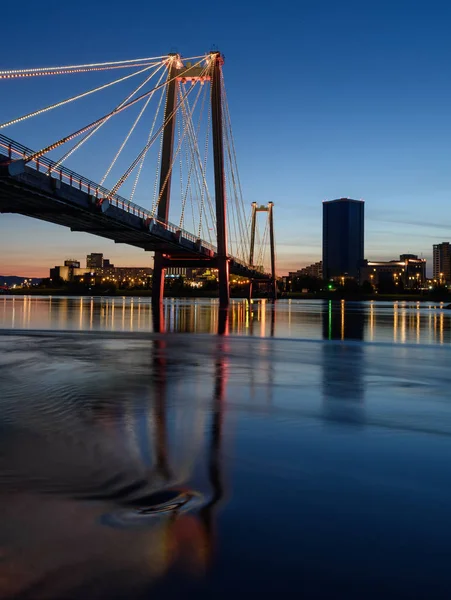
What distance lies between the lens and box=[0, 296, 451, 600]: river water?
367 cm

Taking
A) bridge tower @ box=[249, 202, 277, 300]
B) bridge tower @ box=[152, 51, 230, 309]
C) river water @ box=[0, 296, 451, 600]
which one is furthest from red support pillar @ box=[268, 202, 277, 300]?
river water @ box=[0, 296, 451, 600]

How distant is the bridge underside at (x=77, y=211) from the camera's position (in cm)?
3109

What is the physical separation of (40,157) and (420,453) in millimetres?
28124

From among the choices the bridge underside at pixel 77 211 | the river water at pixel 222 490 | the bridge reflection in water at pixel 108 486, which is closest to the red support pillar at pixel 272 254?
the bridge underside at pixel 77 211

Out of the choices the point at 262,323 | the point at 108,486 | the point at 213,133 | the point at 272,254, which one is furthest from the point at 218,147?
the point at 272,254

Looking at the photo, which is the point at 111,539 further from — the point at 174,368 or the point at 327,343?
the point at 327,343

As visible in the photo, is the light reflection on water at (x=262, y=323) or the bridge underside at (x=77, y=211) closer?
the bridge underside at (x=77, y=211)

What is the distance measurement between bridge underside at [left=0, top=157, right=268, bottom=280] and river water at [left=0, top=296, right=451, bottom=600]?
2150cm

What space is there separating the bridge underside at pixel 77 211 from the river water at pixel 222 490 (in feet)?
70.6

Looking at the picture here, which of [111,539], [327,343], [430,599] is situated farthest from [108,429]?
[327,343]

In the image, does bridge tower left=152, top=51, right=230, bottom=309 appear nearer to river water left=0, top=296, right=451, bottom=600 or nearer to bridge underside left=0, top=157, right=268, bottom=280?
bridge underside left=0, top=157, right=268, bottom=280

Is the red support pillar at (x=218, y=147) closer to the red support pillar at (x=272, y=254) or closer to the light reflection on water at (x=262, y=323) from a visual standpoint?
the light reflection on water at (x=262, y=323)

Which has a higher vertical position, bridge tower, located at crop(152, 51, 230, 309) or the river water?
bridge tower, located at crop(152, 51, 230, 309)

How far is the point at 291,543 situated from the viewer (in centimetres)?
415
